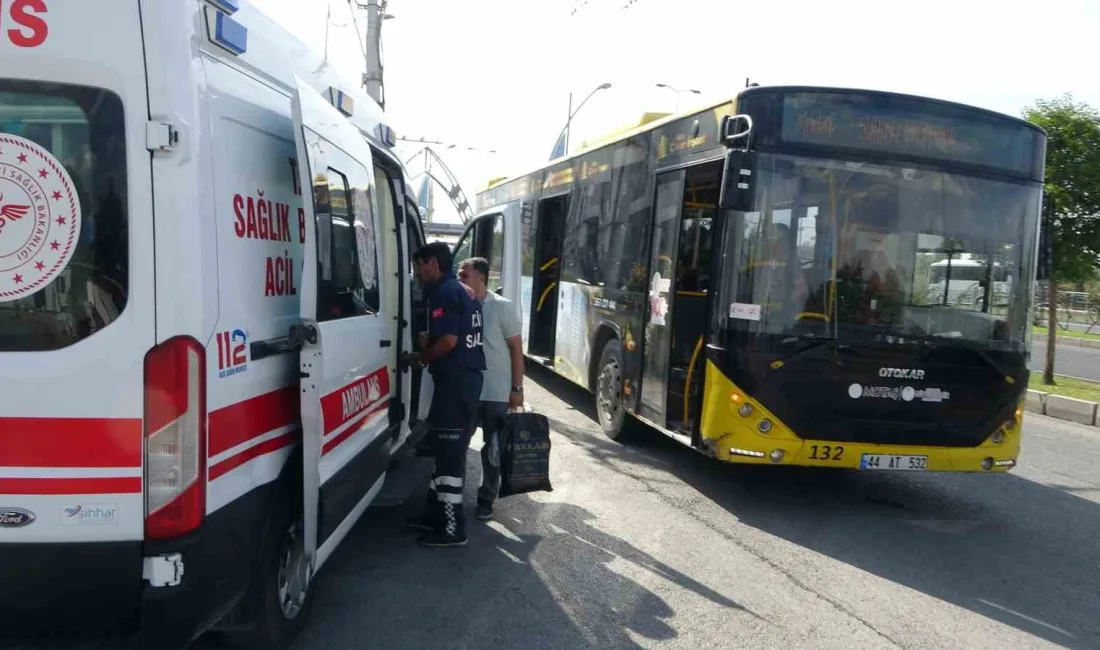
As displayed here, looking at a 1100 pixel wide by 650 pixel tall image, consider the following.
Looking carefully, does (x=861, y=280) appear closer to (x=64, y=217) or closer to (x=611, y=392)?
(x=611, y=392)

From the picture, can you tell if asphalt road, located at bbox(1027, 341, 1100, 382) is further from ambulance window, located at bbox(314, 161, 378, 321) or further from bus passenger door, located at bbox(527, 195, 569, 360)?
ambulance window, located at bbox(314, 161, 378, 321)

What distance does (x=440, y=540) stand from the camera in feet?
17.6

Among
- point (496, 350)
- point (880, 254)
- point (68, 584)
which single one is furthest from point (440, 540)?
point (880, 254)

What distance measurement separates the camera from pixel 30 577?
2709 mm

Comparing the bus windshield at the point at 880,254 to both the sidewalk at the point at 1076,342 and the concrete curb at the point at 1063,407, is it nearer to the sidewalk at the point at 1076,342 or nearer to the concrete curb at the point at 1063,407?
the concrete curb at the point at 1063,407

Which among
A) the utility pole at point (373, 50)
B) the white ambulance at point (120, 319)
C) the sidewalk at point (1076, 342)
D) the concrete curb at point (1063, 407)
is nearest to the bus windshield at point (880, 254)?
the white ambulance at point (120, 319)

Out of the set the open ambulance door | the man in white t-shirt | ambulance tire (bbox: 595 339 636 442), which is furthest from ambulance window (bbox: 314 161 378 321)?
ambulance tire (bbox: 595 339 636 442)

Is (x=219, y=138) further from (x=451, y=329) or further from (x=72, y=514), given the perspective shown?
(x=451, y=329)

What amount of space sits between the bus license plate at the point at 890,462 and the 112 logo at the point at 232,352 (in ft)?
15.5

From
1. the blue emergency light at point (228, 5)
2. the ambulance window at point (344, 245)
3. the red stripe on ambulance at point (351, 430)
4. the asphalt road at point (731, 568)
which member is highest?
the blue emergency light at point (228, 5)

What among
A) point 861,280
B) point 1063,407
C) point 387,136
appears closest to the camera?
point 387,136

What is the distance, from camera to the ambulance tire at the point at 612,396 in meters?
8.55

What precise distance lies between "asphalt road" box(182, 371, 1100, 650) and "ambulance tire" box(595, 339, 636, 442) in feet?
2.20

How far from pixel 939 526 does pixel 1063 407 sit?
7.44 m
